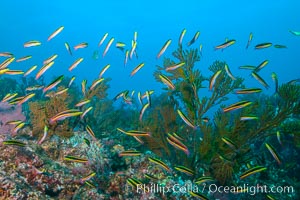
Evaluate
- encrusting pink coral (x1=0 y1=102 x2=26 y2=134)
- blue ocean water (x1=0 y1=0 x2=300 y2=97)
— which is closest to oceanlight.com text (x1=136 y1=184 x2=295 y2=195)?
encrusting pink coral (x1=0 y1=102 x2=26 y2=134)

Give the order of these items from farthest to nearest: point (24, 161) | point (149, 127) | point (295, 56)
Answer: point (295, 56) < point (149, 127) < point (24, 161)

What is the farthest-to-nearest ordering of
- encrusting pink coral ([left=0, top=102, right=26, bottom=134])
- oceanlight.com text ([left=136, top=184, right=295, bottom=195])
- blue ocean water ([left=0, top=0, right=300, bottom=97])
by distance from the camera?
blue ocean water ([left=0, top=0, right=300, bottom=97]), encrusting pink coral ([left=0, top=102, right=26, bottom=134]), oceanlight.com text ([left=136, top=184, right=295, bottom=195])

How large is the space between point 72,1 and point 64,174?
160 meters

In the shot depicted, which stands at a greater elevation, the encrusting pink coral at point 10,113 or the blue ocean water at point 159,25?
the blue ocean water at point 159,25

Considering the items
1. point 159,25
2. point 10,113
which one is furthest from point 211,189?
point 159,25

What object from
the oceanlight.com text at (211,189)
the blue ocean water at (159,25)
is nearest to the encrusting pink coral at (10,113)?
the oceanlight.com text at (211,189)

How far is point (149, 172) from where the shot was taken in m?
6.25

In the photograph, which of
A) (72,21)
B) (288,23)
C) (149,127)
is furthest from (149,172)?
(72,21)

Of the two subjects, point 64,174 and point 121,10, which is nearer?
point 64,174

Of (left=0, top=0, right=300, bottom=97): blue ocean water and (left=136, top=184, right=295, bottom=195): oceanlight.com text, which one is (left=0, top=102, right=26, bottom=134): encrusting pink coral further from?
(left=0, top=0, right=300, bottom=97): blue ocean water

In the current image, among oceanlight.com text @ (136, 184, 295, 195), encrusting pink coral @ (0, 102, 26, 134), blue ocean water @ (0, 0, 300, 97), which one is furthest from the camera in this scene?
blue ocean water @ (0, 0, 300, 97)

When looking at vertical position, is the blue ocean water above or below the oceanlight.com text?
above

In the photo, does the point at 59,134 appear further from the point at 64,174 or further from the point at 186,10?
the point at 186,10

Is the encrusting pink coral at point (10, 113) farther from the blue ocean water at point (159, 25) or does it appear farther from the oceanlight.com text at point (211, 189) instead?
the blue ocean water at point (159, 25)
